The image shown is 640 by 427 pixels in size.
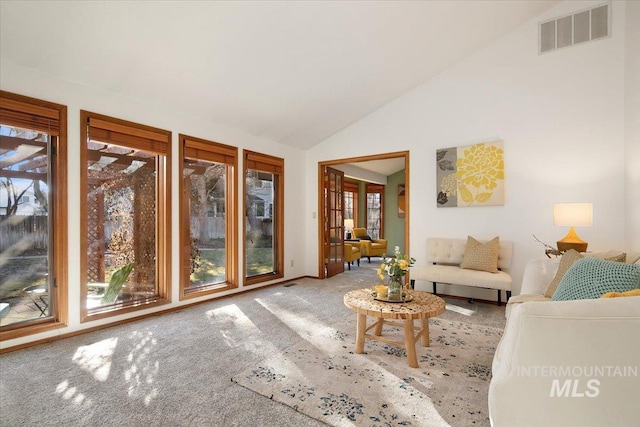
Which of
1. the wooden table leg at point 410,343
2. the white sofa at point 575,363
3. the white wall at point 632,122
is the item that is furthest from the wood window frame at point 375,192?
the white sofa at point 575,363

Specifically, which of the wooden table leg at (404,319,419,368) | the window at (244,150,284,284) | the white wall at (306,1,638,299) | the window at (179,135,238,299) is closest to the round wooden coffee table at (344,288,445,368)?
the wooden table leg at (404,319,419,368)

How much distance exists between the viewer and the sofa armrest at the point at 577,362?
110cm

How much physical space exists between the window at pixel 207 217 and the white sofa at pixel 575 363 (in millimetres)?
3781

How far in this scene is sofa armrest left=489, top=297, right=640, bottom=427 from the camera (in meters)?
1.10

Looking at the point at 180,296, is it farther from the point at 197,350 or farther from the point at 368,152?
the point at 368,152

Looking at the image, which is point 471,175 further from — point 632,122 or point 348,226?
point 348,226

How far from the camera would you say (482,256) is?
160 inches

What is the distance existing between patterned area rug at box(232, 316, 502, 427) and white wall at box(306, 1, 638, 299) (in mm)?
1971

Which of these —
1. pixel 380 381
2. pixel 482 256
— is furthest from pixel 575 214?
pixel 380 381

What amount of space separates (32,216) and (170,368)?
6.52 feet

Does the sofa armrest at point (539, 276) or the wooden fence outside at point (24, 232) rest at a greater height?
the wooden fence outside at point (24, 232)

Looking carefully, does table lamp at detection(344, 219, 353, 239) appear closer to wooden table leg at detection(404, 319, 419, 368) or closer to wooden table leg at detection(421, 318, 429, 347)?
wooden table leg at detection(421, 318, 429, 347)

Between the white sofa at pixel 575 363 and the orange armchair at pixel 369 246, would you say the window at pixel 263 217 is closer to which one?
the orange armchair at pixel 369 246

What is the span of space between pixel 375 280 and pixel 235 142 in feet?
11.2
